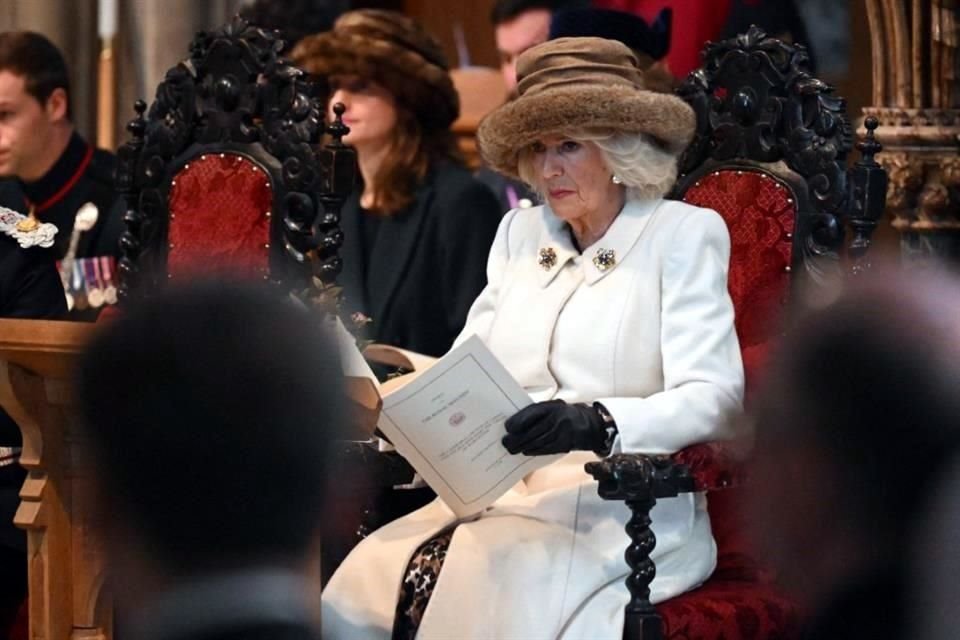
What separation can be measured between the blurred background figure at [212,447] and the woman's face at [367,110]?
12.0ft

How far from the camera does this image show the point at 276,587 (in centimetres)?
161

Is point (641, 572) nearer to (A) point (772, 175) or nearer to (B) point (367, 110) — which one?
(A) point (772, 175)

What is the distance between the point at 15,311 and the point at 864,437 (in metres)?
3.22

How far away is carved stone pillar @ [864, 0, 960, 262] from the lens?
15.5ft

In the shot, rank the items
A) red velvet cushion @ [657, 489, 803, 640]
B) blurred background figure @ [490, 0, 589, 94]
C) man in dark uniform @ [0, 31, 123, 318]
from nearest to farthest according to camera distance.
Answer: red velvet cushion @ [657, 489, 803, 640]
man in dark uniform @ [0, 31, 123, 318]
blurred background figure @ [490, 0, 589, 94]

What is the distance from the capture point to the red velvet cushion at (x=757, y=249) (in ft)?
13.2

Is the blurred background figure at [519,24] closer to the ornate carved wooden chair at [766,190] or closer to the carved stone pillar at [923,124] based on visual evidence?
the carved stone pillar at [923,124]

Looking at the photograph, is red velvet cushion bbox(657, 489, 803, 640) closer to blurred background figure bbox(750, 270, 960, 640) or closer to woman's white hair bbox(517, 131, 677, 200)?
woman's white hair bbox(517, 131, 677, 200)

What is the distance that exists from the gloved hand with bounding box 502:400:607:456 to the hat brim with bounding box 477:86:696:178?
1.93 feet

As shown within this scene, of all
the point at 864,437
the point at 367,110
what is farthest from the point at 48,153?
the point at 864,437

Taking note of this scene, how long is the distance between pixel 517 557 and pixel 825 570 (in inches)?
86.6

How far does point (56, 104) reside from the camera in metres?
5.61

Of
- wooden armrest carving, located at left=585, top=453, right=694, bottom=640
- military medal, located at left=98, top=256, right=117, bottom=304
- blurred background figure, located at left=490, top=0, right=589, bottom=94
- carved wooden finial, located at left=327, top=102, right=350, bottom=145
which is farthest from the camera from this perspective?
blurred background figure, located at left=490, top=0, right=589, bottom=94

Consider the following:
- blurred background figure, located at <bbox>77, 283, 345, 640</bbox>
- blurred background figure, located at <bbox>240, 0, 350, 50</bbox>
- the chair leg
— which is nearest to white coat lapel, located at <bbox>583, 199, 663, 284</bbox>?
the chair leg
